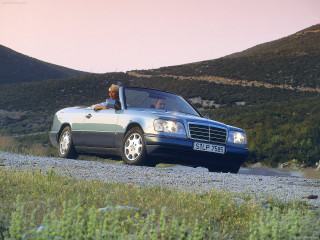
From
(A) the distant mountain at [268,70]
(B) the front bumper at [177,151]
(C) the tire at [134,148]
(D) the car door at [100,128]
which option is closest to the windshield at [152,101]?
(D) the car door at [100,128]

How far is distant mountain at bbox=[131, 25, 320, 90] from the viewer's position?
49.9 meters

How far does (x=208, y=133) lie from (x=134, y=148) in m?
1.33

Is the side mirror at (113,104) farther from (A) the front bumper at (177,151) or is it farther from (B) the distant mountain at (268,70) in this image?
(B) the distant mountain at (268,70)

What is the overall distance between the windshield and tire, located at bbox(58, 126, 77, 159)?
1.83 meters

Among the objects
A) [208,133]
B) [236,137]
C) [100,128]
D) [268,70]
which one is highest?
[268,70]

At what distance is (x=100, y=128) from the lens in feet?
32.3

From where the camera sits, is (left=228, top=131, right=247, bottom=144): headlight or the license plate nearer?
the license plate

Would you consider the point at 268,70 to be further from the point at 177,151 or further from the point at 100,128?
the point at 177,151

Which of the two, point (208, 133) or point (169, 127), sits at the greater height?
point (169, 127)

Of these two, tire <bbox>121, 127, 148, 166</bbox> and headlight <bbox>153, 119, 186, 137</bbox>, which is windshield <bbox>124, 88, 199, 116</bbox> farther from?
headlight <bbox>153, 119, 186, 137</bbox>

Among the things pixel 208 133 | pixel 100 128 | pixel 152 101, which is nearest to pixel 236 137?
pixel 208 133

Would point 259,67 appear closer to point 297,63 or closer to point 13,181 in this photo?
point 297,63

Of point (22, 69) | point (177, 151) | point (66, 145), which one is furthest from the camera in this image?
point (22, 69)

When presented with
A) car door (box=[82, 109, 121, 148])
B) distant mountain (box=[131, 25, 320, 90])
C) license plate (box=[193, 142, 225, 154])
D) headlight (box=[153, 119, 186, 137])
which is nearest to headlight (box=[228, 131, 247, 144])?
license plate (box=[193, 142, 225, 154])
